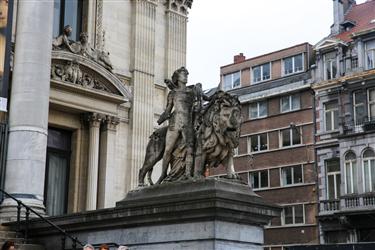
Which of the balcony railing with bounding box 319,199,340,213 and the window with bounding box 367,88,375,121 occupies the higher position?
the window with bounding box 367,88,375,121

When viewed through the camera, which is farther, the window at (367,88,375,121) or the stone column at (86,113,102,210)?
the window at (367,88,375,121)

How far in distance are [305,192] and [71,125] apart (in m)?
24.7

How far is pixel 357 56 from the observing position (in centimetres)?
4272

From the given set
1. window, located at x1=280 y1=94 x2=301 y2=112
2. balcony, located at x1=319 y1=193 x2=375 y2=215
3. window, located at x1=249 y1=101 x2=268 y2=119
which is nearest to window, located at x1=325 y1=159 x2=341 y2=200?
balcony, located at x1=319 y1=193 x2=375 y2=215

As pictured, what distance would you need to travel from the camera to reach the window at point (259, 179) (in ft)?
156

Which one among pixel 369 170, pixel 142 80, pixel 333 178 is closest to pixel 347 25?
pixel 333 178

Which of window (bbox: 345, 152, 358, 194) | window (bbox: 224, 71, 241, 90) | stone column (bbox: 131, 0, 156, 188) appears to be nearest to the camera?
stone column (bbox: 131, 0, 156, 188)

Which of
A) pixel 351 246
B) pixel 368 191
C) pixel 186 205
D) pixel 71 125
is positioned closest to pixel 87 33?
pixel 71 125

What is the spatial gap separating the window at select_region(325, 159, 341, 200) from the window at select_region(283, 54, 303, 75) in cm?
730

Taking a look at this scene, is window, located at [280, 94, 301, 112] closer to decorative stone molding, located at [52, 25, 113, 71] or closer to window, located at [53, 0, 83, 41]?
decorative stone molding, located at [52, 25, 113, 71]

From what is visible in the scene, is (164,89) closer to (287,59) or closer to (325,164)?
(325,164)

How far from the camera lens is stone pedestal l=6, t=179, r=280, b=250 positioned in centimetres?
1341

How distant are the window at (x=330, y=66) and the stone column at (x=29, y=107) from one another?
2746 cm

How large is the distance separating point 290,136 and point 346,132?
5.36 m
